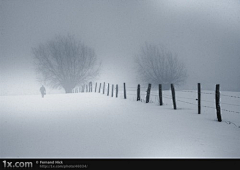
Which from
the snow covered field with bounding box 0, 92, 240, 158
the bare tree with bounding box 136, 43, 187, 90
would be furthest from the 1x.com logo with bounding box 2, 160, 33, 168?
the bare tree with bounding box 136, 43, 187, 90

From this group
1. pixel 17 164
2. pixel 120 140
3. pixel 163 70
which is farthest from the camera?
pixel 163 70

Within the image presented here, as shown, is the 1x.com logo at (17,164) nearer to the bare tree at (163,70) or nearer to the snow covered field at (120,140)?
the snow covered field at (120,140)

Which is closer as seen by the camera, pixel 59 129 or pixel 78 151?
pixel 78 151

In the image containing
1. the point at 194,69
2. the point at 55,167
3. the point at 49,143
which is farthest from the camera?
the point at 194,69

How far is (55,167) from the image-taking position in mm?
3535

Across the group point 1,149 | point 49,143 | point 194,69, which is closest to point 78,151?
point 49,143

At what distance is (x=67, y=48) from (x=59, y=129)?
32.1 meters

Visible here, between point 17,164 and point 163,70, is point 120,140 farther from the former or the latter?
point 163,70

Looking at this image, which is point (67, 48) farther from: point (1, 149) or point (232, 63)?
point (232, 63)

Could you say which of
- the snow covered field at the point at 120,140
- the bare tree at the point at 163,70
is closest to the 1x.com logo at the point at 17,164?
the snow covered field at the point at 120,140

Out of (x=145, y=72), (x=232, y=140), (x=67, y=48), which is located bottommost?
(x=232, y=140)

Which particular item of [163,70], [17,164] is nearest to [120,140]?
[17,164]

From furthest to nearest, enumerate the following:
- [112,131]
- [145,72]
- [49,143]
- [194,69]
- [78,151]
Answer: [194,69]
[145,72]
[112,131]
[49,143]
[78,151]

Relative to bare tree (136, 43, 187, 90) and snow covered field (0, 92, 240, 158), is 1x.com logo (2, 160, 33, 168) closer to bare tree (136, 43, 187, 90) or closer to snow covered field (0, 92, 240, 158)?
snow covered field (0, 92, 240, 158)
